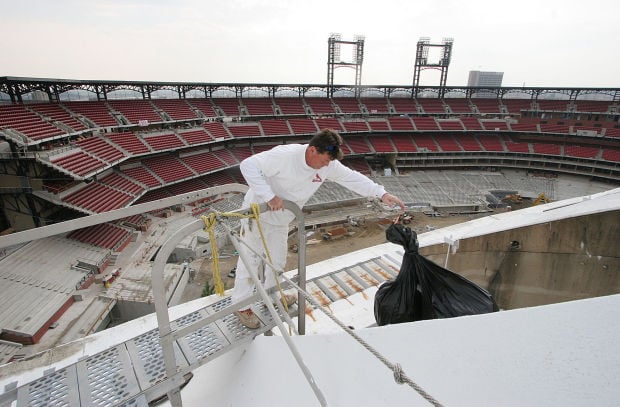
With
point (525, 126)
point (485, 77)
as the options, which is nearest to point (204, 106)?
point (525, 126)

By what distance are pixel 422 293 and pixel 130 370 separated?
211cm

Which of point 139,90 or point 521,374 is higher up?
point 139,90

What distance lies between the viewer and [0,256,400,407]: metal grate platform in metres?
1.54

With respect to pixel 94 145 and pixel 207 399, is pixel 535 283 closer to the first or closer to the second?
pixel 207 399

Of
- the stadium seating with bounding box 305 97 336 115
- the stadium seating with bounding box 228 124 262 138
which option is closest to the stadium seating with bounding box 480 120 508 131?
the stadium seating with bounding box 305 97 336 115

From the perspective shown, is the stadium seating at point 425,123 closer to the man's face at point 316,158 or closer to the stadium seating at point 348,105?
the stadium seating at point 348,105

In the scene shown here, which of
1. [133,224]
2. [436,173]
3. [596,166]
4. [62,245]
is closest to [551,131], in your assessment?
[596,166]

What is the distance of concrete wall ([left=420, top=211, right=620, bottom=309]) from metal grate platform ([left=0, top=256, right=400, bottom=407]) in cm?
368

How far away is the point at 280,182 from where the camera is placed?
8.18ft

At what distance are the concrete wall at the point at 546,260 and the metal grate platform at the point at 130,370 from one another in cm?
368

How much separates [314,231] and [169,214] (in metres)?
8.77

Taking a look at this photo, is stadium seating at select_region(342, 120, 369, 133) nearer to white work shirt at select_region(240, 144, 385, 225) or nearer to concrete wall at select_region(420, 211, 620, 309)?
concrete wall at select_region(420, 211, 620, 309)

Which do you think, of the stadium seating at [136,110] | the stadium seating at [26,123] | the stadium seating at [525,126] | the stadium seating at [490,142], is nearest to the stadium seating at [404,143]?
the stadium seating at [490,142]

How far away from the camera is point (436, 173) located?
29297 millimetres
